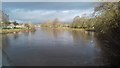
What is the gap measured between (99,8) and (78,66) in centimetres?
335

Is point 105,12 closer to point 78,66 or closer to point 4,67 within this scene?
point 78,66

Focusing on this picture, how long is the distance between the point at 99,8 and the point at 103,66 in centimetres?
320

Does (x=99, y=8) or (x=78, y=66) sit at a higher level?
(x=99, y=8)

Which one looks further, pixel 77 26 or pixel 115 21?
pixel 77 26

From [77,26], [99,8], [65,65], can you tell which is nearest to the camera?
[65,65]

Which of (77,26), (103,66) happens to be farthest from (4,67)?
(77,26)

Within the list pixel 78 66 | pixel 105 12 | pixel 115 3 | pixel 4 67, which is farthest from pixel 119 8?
pixel 4 67

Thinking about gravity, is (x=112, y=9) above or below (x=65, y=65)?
above

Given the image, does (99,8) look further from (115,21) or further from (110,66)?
(110,66)

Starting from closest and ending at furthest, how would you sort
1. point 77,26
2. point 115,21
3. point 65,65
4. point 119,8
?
point 119,8
point 115,21
point 65,65
point 77,26

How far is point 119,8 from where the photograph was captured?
29.4 ft

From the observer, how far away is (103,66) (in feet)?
32.1

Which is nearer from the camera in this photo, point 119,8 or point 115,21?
point 119,8

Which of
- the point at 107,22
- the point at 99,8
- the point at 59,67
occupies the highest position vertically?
the point at 99,8
